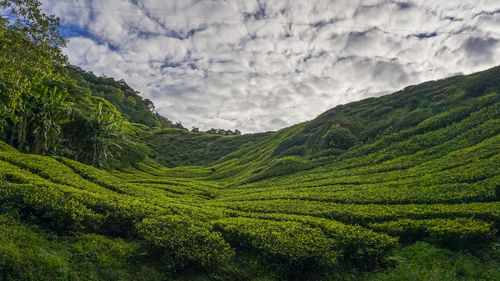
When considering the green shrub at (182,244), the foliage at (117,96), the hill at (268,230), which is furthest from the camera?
the foliage at (117,96)

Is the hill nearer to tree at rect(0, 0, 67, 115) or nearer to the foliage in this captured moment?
tree at rect(0, 0, 67, 115)

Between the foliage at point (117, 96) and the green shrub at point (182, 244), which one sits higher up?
the foliage at point (117, 96)

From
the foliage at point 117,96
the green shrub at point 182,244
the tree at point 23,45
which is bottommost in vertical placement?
the green shrub at point 182,244

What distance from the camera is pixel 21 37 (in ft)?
48.6

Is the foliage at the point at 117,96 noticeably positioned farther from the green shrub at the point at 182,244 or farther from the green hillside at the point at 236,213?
the green shrub at the point at 182,244

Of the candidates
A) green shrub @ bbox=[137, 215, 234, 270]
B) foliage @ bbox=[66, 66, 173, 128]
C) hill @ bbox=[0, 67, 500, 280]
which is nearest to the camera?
hill @ bbox=[0, 67, 500, 280]

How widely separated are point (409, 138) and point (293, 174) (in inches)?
588

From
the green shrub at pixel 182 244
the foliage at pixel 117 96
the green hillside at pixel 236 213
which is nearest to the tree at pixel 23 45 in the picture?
the green hillside at pixel 236 213

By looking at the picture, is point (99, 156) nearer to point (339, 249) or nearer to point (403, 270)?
point (339, 249)

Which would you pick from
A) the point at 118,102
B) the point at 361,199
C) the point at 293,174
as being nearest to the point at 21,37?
the point at 361,199

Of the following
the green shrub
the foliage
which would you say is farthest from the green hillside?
the foliage

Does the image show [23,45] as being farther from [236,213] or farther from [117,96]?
[117,96]

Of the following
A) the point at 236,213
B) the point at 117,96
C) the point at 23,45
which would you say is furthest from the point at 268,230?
the point at 117,96

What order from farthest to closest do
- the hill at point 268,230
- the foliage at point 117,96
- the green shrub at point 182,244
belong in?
1. the foliage at point 117,96
2. the green shrub at point 182,244
3. the hill at point 268,230
